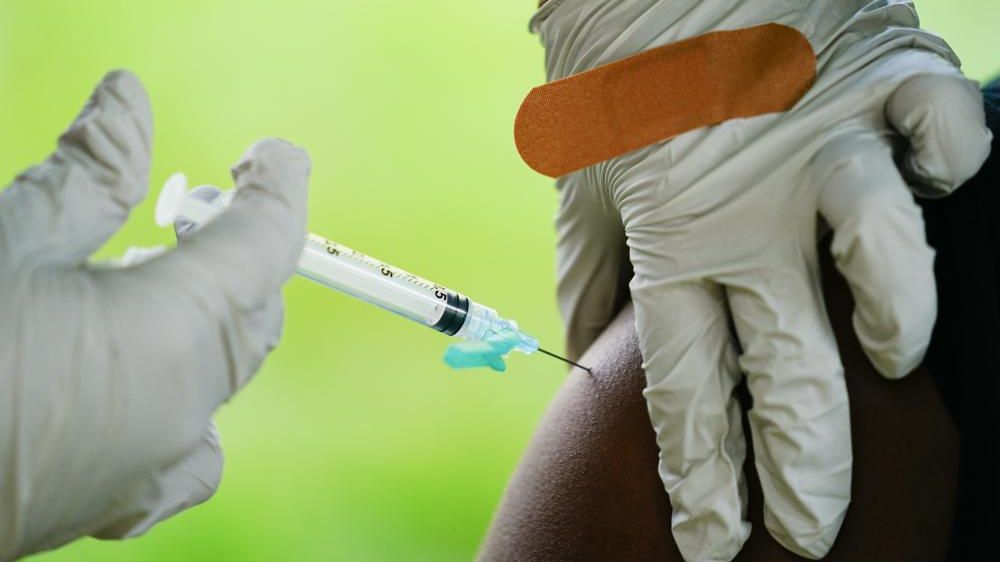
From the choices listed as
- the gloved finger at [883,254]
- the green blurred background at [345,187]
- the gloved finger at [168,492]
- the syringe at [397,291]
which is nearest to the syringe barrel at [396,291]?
the syringe at [397,291]

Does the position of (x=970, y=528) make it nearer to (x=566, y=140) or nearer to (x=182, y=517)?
(x=566, y=140)

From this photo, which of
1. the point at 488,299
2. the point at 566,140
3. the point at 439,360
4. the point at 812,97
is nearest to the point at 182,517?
the point at 439,360

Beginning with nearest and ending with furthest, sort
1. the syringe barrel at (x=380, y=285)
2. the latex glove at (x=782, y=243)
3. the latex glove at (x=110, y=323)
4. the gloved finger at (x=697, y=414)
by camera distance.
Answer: the latex glove at (x=110, y=323), the latex glove at (x=782, y=243), the gloved finger at (x=697, y=414), the syringe barrel at (x=380, y=285)

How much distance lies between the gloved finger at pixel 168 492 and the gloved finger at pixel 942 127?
0.74 metres

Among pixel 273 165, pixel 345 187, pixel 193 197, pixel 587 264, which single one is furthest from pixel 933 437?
pixel 345 187

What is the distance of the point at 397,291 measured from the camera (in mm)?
1038

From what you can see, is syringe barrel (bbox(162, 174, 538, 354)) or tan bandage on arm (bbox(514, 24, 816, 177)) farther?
syringe barrel (bbox(162, 174, 538, 354))

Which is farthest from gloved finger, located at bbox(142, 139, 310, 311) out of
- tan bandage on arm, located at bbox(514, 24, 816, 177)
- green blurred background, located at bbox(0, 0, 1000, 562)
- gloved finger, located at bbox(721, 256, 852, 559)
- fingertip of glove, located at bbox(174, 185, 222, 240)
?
green blurred background, located at bbox(0, 0, 1000, 562)

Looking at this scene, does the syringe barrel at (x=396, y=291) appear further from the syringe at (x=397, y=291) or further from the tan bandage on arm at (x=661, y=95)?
the tan bandage on arm at (x=661, y=95)

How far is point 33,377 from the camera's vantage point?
0.63m

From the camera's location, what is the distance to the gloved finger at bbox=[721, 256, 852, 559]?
2.63 feet

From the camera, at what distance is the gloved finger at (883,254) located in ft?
2.41

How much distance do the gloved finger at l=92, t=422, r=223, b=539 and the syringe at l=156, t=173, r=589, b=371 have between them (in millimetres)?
227

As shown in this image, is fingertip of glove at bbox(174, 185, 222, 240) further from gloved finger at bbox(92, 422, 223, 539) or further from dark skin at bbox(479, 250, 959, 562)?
dark skin at bbox(479, 250, 959, 562)
